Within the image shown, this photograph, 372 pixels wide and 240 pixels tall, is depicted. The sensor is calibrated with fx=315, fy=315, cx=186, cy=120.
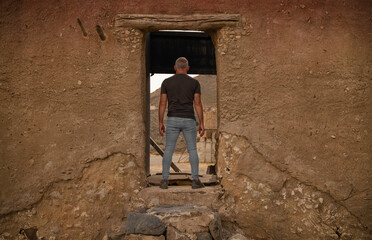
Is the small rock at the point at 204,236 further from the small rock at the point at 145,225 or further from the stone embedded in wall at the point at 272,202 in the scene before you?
the stone embedded in wall at the point at 272,202

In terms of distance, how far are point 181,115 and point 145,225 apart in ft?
4.13

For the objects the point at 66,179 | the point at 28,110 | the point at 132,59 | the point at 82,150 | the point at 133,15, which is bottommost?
the point at 66,179

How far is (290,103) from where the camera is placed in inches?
142

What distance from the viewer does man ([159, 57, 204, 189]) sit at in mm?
3582

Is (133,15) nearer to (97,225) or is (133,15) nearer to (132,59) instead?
(132,59)

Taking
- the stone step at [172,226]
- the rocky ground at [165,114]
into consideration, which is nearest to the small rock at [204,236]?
the stone step at [172,226]

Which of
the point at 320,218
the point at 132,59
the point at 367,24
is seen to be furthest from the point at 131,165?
the point at 367,24

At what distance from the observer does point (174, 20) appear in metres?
3.64

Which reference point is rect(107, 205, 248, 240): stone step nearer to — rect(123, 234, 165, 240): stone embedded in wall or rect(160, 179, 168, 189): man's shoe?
rect(123, 234, 165, 240): stone embedded in wall

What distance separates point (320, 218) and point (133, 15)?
309 cm

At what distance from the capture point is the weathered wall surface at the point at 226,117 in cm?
346

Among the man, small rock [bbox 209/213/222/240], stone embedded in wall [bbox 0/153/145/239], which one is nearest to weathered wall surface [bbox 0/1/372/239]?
stone embedded in wall [bbox 0/153/145/239]

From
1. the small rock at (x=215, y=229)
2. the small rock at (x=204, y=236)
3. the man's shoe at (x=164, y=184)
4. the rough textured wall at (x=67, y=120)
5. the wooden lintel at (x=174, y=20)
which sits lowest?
the small rock at (x=204, y=236)

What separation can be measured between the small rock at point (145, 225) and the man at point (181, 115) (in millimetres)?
636
